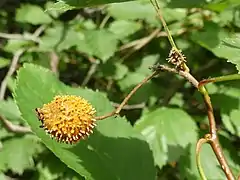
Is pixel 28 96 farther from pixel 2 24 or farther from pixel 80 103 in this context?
pixel 2 24

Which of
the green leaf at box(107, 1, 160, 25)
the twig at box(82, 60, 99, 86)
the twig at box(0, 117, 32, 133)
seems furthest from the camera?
the twig at box(82, 60, 99, 86)

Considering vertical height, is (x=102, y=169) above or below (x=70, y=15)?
above

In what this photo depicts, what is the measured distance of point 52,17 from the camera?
2.71 m

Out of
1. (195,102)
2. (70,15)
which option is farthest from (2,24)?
(195,102)

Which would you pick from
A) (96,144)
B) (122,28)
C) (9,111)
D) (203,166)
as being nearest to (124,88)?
(122,28)

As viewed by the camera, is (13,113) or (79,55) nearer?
(13,113)

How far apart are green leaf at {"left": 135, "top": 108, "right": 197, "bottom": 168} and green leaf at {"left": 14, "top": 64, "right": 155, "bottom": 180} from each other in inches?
20.7

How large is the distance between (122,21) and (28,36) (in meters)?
0.45

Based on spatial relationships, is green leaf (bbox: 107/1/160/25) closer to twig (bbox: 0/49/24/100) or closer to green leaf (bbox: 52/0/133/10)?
twig (bbox: 0/49/24/100)

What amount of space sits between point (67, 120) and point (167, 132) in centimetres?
99

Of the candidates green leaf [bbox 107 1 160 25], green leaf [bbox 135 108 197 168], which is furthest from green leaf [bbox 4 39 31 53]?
green leaf [bbox 135 108 197 168]

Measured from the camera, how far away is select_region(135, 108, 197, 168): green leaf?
1.99m

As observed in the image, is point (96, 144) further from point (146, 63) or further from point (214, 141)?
point (146, 63)

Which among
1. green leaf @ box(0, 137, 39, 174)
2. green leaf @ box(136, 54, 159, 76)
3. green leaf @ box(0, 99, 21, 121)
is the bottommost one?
green leaf @ box(0, 137, 39, 174)
